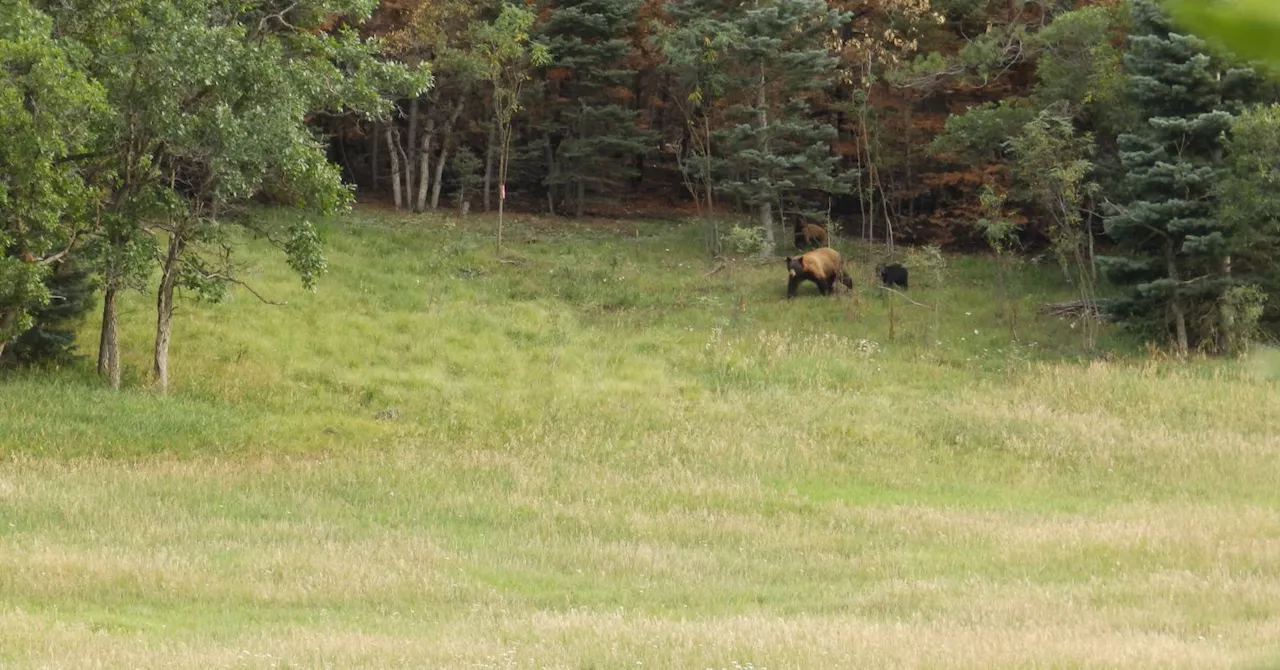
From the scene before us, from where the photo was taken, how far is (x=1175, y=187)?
26422 mm

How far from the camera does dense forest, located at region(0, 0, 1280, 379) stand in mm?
19203

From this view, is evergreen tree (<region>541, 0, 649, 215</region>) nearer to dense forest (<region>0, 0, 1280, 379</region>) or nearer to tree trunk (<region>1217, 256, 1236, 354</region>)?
dense forest (<region>0, 0, 1280, 379</region>)

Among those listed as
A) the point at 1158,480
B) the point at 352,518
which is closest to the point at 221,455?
the point at 352,518

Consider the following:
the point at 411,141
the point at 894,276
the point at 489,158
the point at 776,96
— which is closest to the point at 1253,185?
the point at 894,276

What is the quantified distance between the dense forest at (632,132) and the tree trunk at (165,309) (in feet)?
0.22

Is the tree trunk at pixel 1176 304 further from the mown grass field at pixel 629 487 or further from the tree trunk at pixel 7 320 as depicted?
the tree trunk at pixel 7 320

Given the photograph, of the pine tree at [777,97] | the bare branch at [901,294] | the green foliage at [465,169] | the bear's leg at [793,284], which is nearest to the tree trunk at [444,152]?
the green foliage at [465,169]

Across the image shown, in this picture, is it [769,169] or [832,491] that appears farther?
[769,169]

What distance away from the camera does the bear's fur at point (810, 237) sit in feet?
133

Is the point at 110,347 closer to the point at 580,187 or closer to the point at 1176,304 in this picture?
the point at 1176,304

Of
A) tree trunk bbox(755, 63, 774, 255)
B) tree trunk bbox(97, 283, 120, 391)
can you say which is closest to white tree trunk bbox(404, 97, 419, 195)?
tree trunk bbox(755, 63, 774, 255)

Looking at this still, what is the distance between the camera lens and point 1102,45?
109ft

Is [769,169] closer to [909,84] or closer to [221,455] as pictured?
[909,84]

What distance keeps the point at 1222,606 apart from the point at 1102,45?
26140mm
